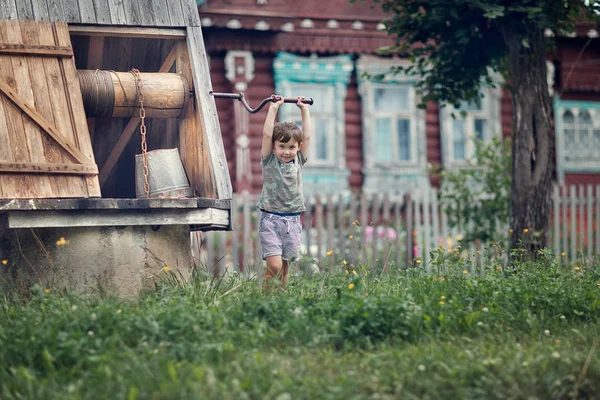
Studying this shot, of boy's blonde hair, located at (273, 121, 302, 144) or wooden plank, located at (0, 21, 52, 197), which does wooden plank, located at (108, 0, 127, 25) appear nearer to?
wooden plank, located at (0, 21, 52, 197)

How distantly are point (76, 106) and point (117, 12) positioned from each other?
97cm

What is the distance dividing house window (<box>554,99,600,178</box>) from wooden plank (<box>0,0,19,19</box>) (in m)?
12.5

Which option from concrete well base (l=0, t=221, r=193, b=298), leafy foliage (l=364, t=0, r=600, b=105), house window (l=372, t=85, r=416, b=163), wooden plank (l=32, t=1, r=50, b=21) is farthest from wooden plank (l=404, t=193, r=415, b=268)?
wooden plank (l=32, t=1, r=50, b=21)

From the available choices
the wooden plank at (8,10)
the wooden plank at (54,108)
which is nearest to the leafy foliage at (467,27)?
the wooden plank at (54,108)

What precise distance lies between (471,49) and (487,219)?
127 inches

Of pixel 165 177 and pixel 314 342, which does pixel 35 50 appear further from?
pixel 314 342

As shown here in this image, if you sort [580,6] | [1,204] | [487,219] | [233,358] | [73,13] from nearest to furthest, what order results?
1. [233,358]
2. [1,204]
3. [73,13]
4. [580,6]
5. [487,219]

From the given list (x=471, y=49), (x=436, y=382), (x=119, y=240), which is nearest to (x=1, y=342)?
(x=119, y=240)

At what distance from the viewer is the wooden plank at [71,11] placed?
685cm

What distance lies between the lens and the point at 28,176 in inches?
245

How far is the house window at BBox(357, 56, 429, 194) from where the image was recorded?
15.4m

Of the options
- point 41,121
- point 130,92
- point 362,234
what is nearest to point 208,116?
point 130,92

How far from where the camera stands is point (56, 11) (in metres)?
6.82

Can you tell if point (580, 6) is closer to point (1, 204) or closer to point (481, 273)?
point (481, 273)
